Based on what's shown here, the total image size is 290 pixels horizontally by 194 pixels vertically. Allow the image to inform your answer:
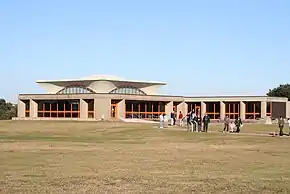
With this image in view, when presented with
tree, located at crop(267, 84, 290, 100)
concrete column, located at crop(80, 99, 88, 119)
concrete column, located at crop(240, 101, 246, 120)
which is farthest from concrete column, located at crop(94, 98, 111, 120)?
tree, located at crop(267, 84, 290, 100)

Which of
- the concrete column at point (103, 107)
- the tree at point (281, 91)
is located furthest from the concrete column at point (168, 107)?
the tree at point (281, 91)

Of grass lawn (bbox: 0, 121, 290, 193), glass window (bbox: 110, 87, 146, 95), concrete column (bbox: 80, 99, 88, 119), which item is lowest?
grass lawn (bbox: 0, 121, 290, 193)

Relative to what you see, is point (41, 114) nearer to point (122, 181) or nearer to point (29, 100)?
point (29, 100)

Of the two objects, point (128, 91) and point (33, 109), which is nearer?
point (33, 109)

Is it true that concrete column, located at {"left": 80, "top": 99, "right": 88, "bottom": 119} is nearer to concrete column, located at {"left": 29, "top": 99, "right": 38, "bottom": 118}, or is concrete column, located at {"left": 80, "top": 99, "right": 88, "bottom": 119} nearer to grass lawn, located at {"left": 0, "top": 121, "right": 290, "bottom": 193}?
concrete column, located at {"left": 29, "top": 99, "right": 38, "bottom": 118}

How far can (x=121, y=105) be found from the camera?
8488 centimetres

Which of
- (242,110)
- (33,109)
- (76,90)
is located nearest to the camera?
(33,109)

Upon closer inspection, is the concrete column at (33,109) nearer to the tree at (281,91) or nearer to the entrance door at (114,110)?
the entrance door at (114,110)

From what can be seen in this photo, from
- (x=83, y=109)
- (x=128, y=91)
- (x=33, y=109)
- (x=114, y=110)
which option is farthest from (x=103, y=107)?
(x=128, y=91)

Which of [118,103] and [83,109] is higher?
[118,103]

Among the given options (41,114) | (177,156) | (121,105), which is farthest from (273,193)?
(41,114)

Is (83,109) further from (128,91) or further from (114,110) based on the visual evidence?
(128,91)

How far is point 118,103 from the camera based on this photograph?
8488 cm

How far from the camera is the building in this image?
84.2 metres
